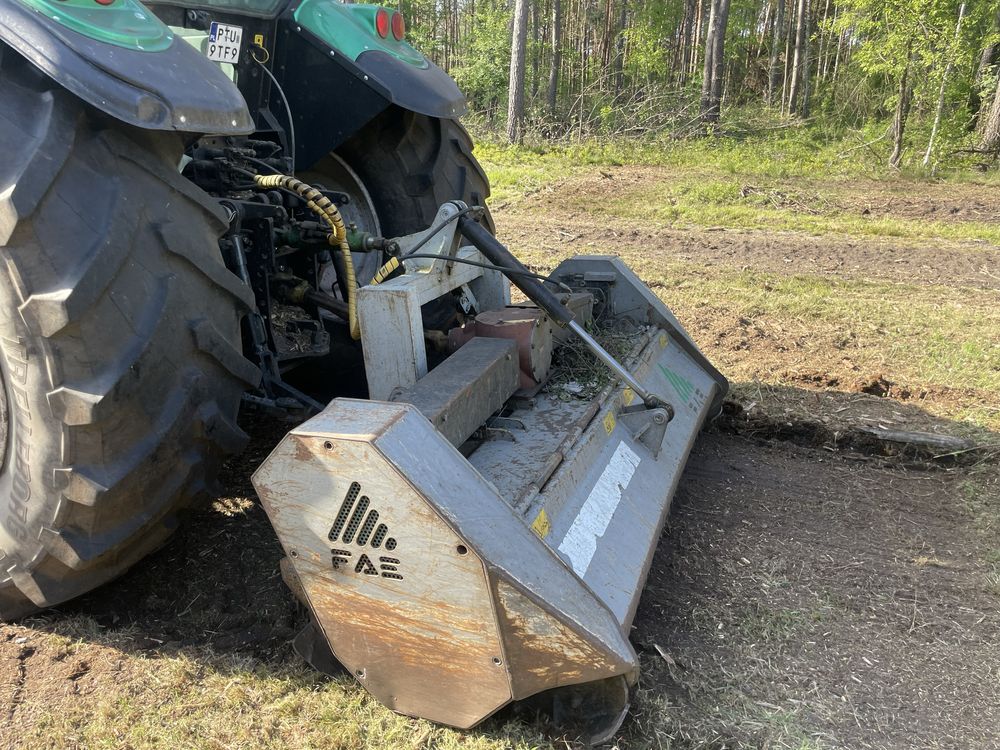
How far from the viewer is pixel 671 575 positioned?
2660mm

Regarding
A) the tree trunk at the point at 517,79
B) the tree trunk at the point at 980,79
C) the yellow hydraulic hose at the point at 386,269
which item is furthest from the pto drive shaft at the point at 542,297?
the tree trunk at the point at 980,79

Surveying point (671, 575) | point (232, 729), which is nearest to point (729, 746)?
point (671, 575)

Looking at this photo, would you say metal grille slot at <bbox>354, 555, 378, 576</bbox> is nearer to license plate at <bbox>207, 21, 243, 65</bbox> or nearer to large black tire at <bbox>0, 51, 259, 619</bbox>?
large black tire at <bbox>0, 51, 259, 619</bbox>

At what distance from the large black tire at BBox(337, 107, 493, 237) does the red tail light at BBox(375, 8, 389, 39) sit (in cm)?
28

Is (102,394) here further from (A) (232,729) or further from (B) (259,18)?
(B) (259,18)

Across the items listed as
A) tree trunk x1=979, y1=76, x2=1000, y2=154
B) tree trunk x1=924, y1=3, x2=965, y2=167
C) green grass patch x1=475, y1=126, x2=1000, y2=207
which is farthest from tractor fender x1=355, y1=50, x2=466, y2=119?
tree trunk x1=979, y1=76, x2=1000, y2=154

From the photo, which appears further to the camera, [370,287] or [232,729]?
[370,287]

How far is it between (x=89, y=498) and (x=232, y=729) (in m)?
0.65

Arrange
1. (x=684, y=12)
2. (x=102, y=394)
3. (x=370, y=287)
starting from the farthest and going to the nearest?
1. (x=684, y=12)
2. (x=370, y=287)
3. (x=102, y=394)

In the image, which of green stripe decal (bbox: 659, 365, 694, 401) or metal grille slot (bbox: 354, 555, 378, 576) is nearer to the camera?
metal grille slot (bbox: 354, 555, 378, 576)

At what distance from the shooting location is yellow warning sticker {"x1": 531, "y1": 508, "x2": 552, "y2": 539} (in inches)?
81.4

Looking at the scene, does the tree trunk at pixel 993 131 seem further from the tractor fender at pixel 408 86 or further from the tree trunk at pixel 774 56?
the tractor fender at pixel 408 86

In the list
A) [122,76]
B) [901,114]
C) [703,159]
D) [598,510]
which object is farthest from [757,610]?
[901,114]

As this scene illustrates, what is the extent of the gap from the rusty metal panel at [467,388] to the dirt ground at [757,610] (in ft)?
2.37
